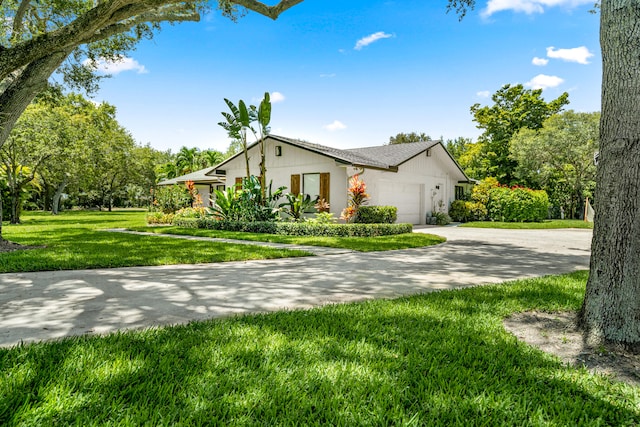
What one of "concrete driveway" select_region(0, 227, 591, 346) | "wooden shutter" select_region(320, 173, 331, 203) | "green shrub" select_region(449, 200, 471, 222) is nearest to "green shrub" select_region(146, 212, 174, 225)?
"wooden shutter" select_region(320, 173, 331, 203)

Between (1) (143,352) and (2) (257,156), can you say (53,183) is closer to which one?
(2) (257,156)

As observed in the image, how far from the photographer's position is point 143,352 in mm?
2607

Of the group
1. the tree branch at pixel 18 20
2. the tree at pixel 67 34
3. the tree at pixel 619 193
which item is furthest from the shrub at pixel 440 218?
the tree branch at pixel 18 20

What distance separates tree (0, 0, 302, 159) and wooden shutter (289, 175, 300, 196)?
9.19 m

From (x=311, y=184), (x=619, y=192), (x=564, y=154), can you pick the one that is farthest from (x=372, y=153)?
(x=619, y=192)

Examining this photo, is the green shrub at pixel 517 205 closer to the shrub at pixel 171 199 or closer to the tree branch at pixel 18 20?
the shrub at pixel 171 199

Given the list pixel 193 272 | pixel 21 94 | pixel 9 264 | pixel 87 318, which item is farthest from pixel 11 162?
pixel 87 318

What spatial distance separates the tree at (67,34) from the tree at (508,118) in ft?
97.9

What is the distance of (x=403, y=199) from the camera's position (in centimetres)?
1988

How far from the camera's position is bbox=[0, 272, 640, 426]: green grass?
75.7 inches

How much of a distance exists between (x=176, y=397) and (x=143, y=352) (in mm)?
735

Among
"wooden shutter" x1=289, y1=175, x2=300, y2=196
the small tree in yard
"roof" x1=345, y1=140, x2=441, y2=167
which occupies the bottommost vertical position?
the small tree in yard

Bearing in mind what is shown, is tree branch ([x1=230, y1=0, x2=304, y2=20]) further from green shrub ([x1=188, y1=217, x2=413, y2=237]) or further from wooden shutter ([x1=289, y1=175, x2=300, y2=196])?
wooden shutter ([x1=289, y1=175, x2=300, y2=196])

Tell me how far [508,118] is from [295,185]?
82.1 feet
